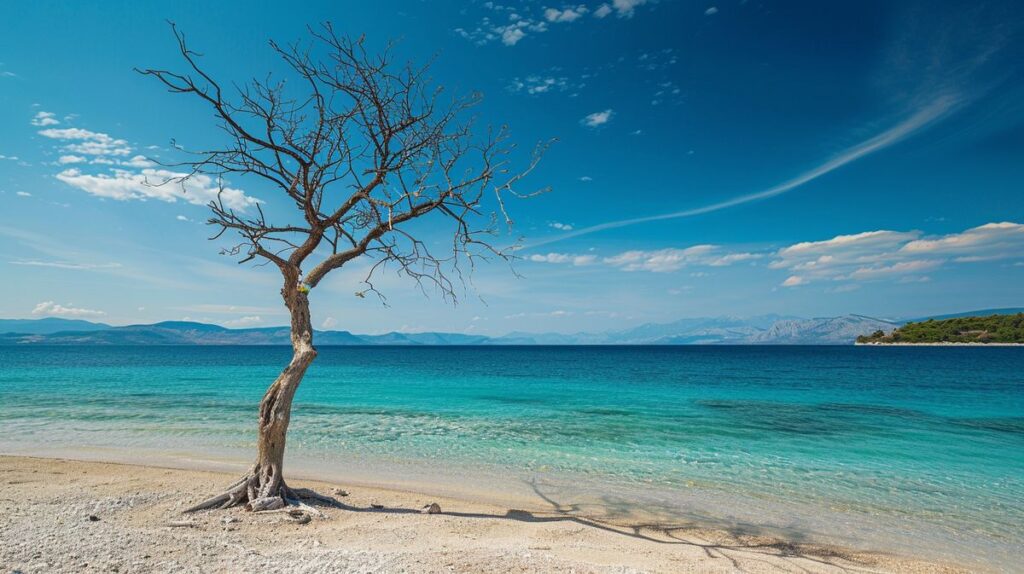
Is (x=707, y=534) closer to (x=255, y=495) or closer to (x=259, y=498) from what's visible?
(x=259, y=498)

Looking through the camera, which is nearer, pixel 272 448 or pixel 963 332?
pixel 272 448

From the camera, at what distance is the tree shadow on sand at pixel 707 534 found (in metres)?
5.66

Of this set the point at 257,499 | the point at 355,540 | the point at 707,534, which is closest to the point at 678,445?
the point at 707,534

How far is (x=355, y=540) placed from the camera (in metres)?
A: 5.36

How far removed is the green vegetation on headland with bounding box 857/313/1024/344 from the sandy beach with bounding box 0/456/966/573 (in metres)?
145

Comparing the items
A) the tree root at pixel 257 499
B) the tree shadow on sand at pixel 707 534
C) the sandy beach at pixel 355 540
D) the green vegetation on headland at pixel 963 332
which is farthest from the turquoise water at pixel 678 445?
the green vegetation on headland at pixel 963 332

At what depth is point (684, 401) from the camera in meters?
22.7

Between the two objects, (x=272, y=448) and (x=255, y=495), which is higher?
(x=272, y=448)

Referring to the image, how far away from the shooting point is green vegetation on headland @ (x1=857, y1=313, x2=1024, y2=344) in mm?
108000

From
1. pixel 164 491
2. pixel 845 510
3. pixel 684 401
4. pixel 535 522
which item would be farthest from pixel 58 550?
pixel 684 401

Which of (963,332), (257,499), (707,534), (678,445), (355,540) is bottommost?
(678,445)

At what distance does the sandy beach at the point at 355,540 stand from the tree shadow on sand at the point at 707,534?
0.03 meters

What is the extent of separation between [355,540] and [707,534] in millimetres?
4608

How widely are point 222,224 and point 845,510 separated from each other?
1016 cm
